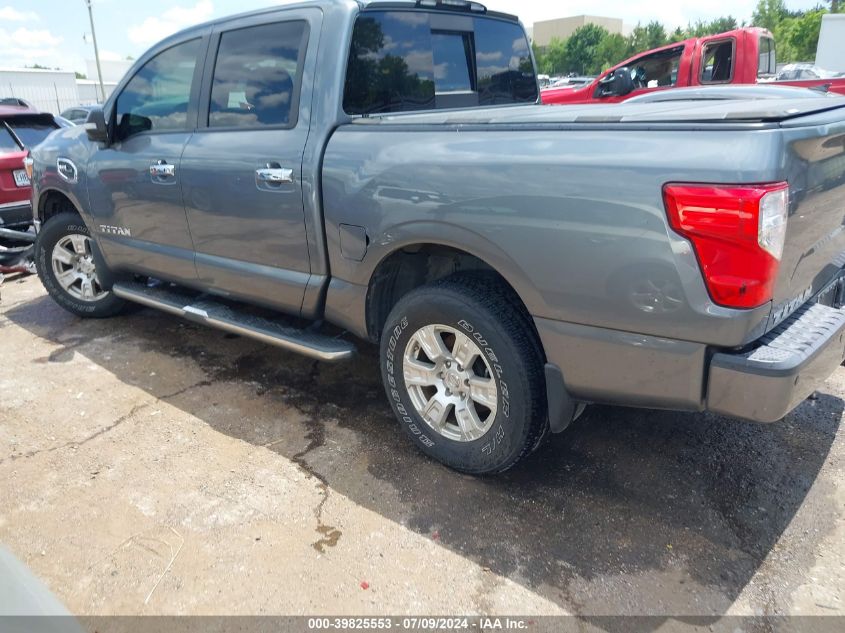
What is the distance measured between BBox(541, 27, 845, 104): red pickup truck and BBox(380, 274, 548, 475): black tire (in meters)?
7.13

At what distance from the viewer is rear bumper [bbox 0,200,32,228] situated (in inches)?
261

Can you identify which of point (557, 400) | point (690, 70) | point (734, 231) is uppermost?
point (690, 70)

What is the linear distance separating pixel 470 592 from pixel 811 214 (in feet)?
5.75

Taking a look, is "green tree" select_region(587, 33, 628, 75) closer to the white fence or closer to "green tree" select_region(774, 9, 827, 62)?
"green tree" select_region(774, 9, 827, 62)

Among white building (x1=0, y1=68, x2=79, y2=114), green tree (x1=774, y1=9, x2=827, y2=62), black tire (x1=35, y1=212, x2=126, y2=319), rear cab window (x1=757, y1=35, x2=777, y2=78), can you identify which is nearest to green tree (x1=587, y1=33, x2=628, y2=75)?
green tree (x1=774, y1=9, x2=827, y2=62)

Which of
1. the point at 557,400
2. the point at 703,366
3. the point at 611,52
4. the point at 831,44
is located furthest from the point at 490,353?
the point at 611,52

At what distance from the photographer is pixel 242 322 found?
3717 millimetres

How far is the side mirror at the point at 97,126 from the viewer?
4.20m

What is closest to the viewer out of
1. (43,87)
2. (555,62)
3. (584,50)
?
(43,87)

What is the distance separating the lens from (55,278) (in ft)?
17.0

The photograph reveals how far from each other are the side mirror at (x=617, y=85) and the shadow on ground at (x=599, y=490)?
672 centimetres

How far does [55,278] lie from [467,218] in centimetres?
402

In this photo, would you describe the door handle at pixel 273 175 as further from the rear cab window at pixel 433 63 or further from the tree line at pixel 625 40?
the tree line at pixel 625 40

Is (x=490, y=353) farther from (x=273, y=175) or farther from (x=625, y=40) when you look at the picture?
(x=625, y=40)
